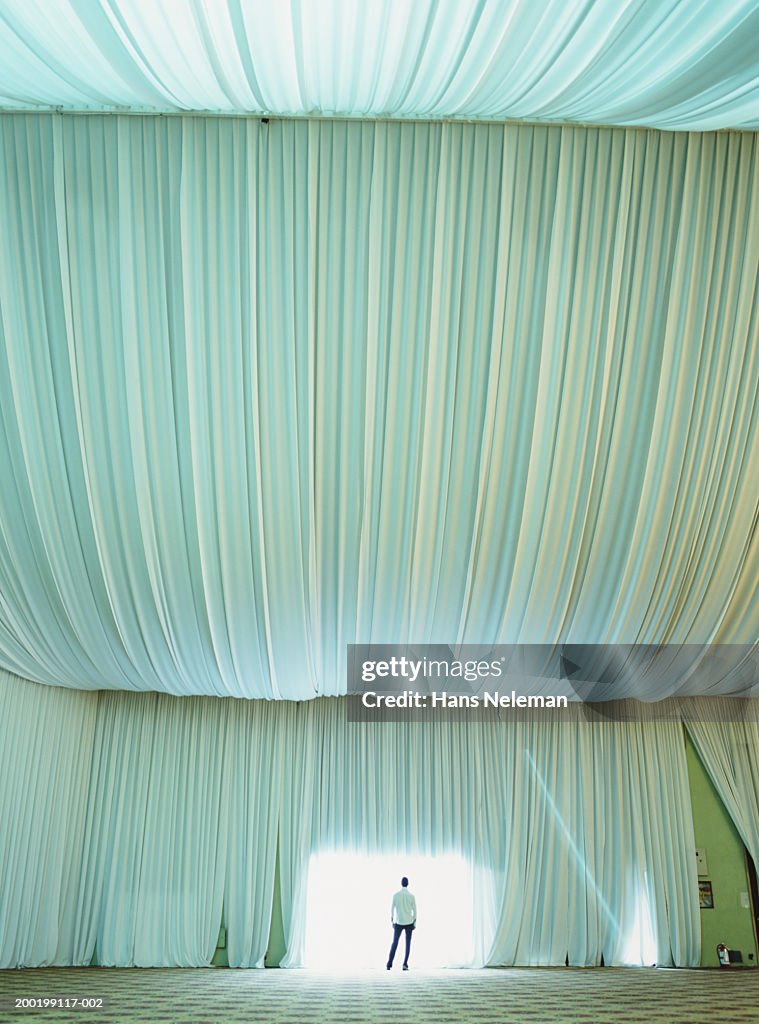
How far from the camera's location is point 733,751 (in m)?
12.0

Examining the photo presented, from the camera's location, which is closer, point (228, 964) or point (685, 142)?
point (685, 142)

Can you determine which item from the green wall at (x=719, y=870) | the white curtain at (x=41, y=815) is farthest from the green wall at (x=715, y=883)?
the white curtain at (x=41, y=815)

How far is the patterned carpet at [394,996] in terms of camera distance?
5207 mm

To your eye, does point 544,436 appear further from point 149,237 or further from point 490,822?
point 490,822

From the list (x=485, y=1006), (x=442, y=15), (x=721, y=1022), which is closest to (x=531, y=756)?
(x=485, y=1006)

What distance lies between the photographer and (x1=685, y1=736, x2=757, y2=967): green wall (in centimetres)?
1126

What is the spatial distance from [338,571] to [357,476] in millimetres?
1096

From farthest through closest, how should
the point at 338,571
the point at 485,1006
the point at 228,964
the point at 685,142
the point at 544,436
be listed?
the point at 228,964 < the point at 338,571 < the point at 544,436 < the point at 685,142 < the point at 485,1006

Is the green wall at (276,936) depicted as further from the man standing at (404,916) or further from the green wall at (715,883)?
the man standing at (404,916)

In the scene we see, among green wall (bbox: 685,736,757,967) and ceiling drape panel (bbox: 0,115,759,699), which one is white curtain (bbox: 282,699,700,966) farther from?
ceiling drape panel (bbox: 0,115,759,699)

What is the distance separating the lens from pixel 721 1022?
4.86 metres

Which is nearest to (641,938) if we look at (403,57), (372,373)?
(372,373)

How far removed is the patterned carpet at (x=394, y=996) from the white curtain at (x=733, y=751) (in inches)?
83.6

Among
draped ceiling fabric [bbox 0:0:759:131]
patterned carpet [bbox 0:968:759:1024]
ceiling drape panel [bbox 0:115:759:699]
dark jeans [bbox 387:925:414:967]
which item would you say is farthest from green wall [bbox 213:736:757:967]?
draped ceiling fabric [bbox 0:0:759:131]
